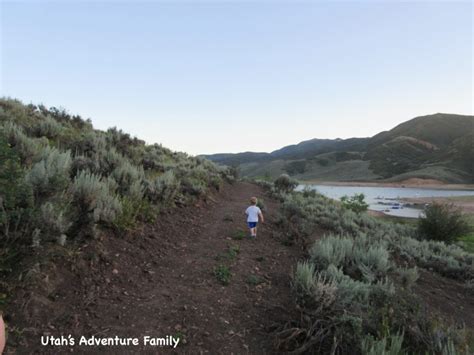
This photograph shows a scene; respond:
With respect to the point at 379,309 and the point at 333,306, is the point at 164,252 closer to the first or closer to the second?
the point at 333,306

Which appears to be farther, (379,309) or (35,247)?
(379,309)

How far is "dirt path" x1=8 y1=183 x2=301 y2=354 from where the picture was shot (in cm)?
361

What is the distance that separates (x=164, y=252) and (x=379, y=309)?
12.5 feet

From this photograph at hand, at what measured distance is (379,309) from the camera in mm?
3998

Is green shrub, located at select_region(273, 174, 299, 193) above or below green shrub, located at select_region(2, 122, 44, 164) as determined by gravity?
below

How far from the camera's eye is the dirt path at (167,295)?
361 centimetres

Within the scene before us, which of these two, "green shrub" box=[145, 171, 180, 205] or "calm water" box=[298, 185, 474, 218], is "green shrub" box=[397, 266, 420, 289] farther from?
"calm water" box=[298, 185, 474, 218]

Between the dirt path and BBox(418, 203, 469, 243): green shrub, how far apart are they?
1034cm

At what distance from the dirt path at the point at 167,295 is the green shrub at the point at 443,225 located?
33.9ft

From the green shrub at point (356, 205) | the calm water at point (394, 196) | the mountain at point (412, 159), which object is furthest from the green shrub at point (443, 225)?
the mountain at point (412, 159)

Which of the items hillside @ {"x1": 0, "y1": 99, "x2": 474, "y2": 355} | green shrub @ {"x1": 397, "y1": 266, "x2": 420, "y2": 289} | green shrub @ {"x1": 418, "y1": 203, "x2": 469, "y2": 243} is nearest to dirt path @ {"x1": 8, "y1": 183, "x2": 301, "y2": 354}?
hillside @ {"x1": 0, "y1": 99, "x2": 474, "y2": 355}

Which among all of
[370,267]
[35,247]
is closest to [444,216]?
[370,267]

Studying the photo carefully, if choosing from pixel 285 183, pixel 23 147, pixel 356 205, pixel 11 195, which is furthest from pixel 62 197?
pixel 285 183

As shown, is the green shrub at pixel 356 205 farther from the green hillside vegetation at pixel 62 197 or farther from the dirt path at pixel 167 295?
the dirt path at pixel 167 295
